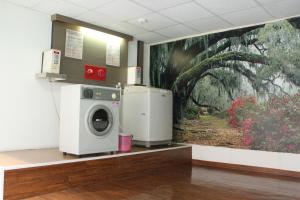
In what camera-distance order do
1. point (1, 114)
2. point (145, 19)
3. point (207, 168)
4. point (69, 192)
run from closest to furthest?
point (69, 192) < point (1, 114) < point (145, 19) < point (207, 168)

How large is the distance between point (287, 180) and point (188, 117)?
1.95 meters

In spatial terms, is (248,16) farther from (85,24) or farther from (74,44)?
(74,44)

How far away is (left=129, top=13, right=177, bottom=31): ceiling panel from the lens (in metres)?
4.15

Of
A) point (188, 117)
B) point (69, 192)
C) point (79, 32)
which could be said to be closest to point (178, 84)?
point (188, 117)

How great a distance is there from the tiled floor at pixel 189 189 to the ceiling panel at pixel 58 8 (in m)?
2.47

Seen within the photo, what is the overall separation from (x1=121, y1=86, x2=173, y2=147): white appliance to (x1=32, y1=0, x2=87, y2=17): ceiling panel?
155 centimetres

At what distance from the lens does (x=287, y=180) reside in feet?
12.2

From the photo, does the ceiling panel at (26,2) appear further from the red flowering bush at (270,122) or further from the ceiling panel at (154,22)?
the red flowering bush at (270,122)

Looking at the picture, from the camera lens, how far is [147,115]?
14.5 ft

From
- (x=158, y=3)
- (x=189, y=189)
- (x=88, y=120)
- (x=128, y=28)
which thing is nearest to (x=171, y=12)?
(x=158, y=3)

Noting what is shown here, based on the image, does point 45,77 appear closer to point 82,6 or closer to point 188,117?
point 82,6

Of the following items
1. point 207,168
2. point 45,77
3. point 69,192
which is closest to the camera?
point 69,192

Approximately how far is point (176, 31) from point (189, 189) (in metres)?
2.87

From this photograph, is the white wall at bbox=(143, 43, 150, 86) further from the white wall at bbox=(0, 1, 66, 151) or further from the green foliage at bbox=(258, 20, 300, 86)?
the green foliage at bbox=(258, 20, 300, 86)
